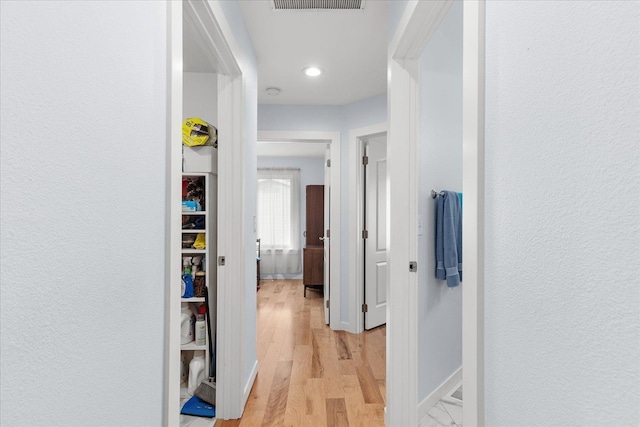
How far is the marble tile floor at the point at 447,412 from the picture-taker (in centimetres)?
202

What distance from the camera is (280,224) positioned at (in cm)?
689

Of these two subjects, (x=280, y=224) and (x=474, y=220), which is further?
(x=280, y=224)

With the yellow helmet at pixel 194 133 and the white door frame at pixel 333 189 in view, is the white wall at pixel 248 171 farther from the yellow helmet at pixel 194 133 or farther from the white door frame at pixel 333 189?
the white door frame at pixel 333 189

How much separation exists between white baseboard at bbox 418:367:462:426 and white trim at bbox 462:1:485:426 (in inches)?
54.0

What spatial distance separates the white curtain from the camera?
683 cm

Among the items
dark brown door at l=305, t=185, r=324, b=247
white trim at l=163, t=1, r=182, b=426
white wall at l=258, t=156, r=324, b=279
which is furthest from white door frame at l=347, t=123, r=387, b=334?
white wall at l=258, t=156, r=324, b=279

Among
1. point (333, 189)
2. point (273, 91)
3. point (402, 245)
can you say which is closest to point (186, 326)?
point (402, 245)

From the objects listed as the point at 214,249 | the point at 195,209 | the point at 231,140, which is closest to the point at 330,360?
the point at 214,249

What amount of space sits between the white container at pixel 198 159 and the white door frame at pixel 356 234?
5.84 ft

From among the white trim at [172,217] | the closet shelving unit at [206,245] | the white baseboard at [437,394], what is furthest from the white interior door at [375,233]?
the white trim at [172,217]

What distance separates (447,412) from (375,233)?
2038mm

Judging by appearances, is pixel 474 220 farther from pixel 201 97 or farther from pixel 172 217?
pixel 201 97

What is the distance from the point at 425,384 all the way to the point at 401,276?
31.4 inches

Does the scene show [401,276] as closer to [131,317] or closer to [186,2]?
[131,317]
